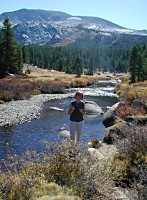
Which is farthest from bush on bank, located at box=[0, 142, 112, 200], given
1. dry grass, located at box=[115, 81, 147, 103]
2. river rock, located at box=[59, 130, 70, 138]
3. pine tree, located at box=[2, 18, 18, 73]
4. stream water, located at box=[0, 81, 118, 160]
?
pine tree, located at box=[2, 18, 18, 73]

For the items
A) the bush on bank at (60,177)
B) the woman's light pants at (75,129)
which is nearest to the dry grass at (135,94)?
the woman's light pants at (75,129)

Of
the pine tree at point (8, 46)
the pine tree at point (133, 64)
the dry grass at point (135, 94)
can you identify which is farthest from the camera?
the pine tree at point (133, 64)

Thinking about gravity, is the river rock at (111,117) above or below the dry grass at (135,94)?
below

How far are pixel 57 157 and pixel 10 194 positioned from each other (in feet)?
5.67

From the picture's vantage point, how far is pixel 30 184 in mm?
6051

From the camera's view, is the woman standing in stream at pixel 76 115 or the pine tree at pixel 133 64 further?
the pine tree at pixel 133 64

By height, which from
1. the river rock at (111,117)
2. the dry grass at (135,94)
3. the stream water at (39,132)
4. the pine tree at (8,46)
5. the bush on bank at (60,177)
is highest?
the pine tree at (8,46)

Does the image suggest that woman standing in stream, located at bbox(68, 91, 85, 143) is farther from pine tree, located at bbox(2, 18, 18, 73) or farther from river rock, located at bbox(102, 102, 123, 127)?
pine tree, located at bbox(2, 18, 18, 73)

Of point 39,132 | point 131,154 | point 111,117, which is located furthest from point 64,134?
point 131,154

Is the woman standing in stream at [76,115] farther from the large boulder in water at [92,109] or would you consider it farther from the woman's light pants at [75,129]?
the large boulder in water at [92,109]

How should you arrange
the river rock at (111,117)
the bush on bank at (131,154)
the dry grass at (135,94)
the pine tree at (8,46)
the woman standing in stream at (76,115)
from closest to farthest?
the bush on bank at (131,154) → the woman standing in stream at (76,115) → the river rock at (111,117) → the dry grass at (135,94) → the pine tree at (8,46)

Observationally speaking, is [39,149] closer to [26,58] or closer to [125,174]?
[125,174]

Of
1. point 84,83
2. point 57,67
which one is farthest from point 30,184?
point 57,67

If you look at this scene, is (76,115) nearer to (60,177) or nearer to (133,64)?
(60,177)
